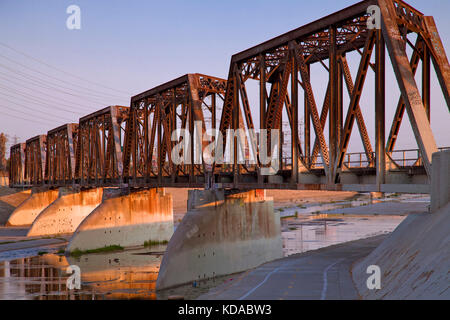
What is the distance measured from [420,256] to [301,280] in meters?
6.65

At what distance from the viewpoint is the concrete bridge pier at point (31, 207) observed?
64750 mm

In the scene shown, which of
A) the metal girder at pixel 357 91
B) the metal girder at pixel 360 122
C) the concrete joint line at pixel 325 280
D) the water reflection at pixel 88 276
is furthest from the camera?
the water reflection at pixel 88 276

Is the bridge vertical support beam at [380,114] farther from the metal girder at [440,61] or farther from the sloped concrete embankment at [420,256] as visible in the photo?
the sloped concrete embankment at [420,256]

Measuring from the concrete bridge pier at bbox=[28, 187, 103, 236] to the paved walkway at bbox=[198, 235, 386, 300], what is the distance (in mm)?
34907

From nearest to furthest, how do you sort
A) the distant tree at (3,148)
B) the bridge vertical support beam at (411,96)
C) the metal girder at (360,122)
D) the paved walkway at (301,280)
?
1. the bridge vertical support beam at (411,96)
2. the paved walkway at (301,280)
3. the metal girder at (360,122)
4. the distant tree at (3,148)

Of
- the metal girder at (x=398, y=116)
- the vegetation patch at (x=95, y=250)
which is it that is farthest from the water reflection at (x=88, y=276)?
A: the metal girder at (x=398, y=116)

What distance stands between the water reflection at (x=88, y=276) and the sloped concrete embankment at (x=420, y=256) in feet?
42.0

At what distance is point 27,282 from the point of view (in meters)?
27.8

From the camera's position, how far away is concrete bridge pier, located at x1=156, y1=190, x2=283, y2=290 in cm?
2445

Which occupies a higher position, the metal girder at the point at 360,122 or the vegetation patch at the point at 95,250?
the metal girder at the point at 360,122

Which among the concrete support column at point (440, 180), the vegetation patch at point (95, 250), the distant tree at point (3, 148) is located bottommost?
the vegetation patch at point (95, 250)

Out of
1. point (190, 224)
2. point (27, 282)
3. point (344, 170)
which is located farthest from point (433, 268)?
point (27, 282)

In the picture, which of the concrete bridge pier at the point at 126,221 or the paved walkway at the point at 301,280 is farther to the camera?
the concrete bridge pier at the point at 126,221
